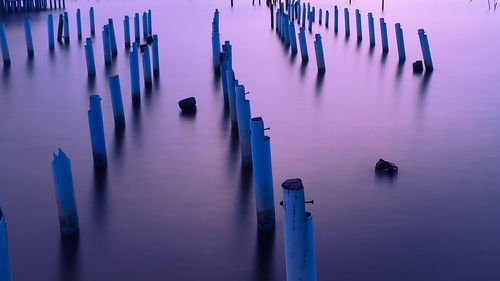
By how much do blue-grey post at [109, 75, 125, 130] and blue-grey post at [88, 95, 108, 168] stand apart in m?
1.41

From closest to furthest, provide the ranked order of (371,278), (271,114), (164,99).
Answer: (371,278) → (271,114) → (164,99)

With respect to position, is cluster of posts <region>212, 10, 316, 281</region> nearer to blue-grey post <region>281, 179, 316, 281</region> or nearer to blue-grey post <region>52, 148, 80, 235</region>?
blue-grey post <region>281, 179, 316, 281</region>

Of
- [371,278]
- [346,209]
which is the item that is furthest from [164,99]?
[371,278]

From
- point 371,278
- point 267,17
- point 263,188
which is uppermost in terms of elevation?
point 267,17

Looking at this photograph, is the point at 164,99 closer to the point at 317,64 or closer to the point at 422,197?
the point at 317,64

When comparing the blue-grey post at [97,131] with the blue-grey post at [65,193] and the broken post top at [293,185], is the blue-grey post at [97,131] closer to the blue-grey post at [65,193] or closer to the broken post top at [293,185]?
the blue-grey post at [65,193]

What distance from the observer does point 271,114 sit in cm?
1098

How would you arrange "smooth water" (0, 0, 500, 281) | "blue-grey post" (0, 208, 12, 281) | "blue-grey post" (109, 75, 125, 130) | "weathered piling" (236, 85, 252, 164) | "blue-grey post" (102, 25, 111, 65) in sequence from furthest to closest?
"blue-grey post" (102, 25, 111, 65) < "blue-grey post" (109, 75, 125, 130) < "weathered piling" (236, 85, 252, 164) < "smooth water" (0, 0, 500, 281) < "blue-grey post" (0, 208, 12, 281)

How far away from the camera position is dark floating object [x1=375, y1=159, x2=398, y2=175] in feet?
25.0

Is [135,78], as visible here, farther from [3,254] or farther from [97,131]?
[3,254]

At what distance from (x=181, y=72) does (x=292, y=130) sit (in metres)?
5.89

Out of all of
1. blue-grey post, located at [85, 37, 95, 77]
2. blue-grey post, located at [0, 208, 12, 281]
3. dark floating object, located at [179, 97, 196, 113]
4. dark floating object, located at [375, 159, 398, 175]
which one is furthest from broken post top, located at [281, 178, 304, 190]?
blue-grey post, located at [85, 37, 95, 77]

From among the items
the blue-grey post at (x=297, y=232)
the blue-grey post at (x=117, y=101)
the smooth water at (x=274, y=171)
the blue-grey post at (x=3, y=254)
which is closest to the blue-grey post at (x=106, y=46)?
the smooth water at (x=274, y=171)

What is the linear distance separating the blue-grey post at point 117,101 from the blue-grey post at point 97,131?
1.41m
